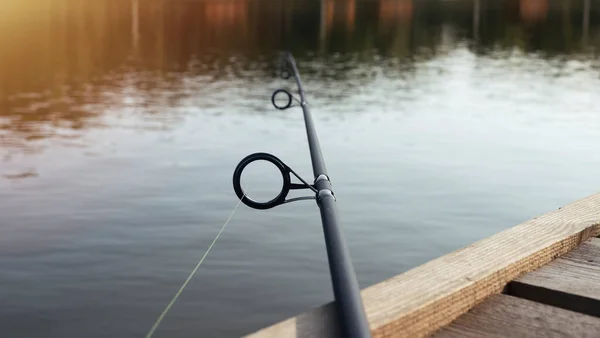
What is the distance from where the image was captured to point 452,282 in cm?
268

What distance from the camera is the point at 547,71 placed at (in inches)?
1117

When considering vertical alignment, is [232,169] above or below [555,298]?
below

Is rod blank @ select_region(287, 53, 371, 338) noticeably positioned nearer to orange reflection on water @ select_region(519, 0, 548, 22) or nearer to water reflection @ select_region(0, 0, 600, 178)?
water reflection @ select_region(0, 0, 600, 178)

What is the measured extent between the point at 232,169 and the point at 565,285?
33.0 feet

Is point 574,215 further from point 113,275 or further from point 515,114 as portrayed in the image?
point 515,114

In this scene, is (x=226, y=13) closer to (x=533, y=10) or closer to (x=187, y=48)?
(x=533, y=10)

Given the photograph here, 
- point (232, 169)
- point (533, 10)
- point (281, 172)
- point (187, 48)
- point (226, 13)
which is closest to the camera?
point (281, 172)

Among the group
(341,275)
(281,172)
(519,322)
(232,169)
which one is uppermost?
(281,172)

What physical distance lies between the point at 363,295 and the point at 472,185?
382 inches

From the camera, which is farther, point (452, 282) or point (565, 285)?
point (565, 285)

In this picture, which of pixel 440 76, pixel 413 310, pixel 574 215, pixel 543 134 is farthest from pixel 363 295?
pixel 440 76

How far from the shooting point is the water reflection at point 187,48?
2022cm

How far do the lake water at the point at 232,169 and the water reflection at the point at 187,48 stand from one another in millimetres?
180

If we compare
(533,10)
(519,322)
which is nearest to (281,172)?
(519,322)
